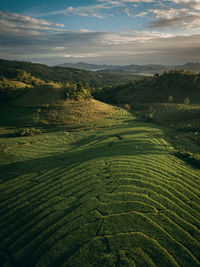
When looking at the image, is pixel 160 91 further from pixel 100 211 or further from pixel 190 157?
pixel 100 211

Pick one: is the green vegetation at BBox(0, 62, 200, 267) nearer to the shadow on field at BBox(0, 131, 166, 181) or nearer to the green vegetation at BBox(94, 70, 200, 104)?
the shadow on field at BBox(0, 131, 166, 181)

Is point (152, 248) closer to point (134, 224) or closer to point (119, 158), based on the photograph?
point (134, 224)

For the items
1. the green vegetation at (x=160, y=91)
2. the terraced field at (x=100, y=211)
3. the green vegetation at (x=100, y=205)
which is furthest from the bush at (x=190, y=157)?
the green vegetation at (x=160, y=91)

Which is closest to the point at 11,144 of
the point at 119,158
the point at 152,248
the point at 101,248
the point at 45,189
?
the point at 45,189

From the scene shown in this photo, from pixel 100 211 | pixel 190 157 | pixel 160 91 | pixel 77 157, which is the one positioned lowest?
pixel 100 211

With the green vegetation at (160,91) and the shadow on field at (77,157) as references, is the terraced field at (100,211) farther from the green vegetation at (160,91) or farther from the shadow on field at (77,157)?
the green vegetation at (160,91)

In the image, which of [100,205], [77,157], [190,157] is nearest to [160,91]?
[190,157]

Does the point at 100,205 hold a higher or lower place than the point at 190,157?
lower

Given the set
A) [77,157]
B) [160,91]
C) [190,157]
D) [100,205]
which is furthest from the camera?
[160,91]

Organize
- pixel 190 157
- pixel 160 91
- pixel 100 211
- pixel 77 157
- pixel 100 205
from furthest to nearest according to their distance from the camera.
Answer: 1. pixel 160 91
2. pixel 190 157
3. pixel 77 157
4. pixel 100 205
5. pixel 100 211

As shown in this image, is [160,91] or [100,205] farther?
[160,91]
